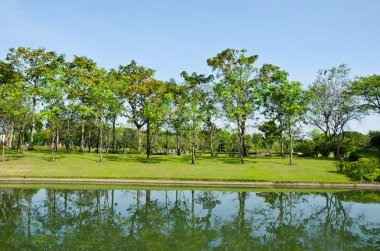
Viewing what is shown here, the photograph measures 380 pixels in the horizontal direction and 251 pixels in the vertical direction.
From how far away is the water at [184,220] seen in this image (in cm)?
1448

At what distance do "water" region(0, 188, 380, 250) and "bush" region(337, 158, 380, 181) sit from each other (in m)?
10.2

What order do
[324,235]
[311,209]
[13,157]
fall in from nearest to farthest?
[324,235] < [311,209] < [13,157]

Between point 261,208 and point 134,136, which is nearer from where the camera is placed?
point 261,208

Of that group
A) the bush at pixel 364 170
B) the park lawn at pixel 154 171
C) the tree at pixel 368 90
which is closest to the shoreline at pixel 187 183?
the park lawn at pixel 154 171

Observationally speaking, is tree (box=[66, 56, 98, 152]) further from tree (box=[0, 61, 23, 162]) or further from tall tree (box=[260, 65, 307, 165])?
tall tree (box=[260, 65, 307, 165])

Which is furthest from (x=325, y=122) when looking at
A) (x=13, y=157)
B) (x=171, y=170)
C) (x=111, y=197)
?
(x=13, y=157)

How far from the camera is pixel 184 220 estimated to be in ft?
64.0

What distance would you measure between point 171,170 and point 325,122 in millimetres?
41271

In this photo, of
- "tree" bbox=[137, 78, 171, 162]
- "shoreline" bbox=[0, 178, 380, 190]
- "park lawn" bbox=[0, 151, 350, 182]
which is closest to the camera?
"shoreline" bbox=[0, 178, 380, 190]

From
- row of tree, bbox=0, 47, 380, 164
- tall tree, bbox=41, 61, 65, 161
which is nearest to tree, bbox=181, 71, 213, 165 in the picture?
row of tree, bbox=0, 47, 380, 164

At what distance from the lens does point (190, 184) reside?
1393 inches

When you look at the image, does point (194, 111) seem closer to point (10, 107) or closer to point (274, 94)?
point (274, 94)

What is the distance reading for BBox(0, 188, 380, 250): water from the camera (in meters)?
14.5

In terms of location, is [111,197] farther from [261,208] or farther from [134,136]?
[134,136]
